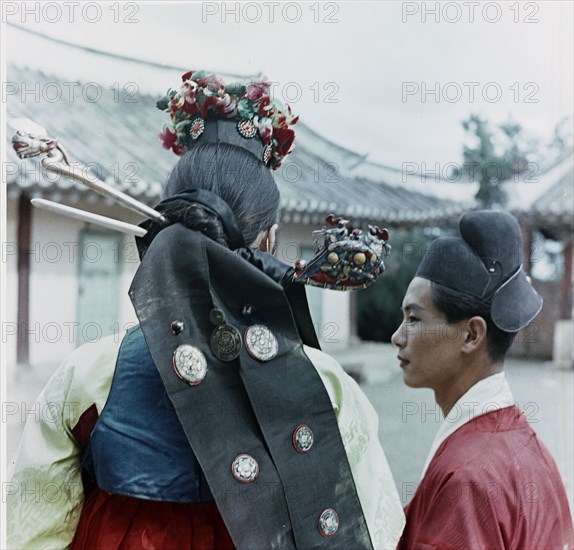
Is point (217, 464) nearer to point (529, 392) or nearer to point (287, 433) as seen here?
point (287, 433)

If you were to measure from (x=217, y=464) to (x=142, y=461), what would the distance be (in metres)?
0.13

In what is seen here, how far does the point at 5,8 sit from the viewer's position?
2.24 meters

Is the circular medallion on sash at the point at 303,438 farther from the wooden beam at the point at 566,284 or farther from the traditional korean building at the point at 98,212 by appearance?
the wooden beam at the point at 566,284

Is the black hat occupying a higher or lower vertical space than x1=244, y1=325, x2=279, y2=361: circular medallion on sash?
higher

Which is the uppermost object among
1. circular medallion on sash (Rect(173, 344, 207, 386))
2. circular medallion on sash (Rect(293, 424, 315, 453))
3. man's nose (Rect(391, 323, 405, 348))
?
circular medallion on sash (Rect(173, 344, 207, 386))

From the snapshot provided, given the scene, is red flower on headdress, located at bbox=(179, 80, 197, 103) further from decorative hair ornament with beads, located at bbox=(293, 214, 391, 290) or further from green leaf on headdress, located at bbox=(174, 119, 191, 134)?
decorative hair ornament with beads, located at bbox=(293, 214, 391, 290)

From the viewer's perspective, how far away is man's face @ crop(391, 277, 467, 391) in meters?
→ 1.82

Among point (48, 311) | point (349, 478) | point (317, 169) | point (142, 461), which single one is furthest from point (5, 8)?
point (317, 169)

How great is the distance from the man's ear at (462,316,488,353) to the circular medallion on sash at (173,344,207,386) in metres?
0.81

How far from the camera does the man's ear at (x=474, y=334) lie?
5.85ft

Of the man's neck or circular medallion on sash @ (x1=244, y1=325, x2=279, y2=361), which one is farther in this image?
the man's neck

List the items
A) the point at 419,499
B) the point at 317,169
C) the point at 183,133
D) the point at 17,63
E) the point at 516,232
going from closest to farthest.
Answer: the point at 183,133, the point at 419,499, the point at 516,232, the point at 17,63, the point at 317,169

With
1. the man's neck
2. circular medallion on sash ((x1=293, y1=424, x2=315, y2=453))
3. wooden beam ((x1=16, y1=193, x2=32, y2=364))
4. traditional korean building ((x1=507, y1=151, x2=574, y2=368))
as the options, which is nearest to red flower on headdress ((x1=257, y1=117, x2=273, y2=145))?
circular medallion on sash ((x1=293, y1=424, x2=315, y2=453))

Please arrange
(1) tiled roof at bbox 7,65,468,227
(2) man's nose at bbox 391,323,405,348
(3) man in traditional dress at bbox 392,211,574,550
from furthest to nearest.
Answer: (1) tiled roof at bbox 7,65,468,227, (2) man's nose at bbox 391,323,405,348, (3) man in traditional dress at bbox 392,211,574,550
